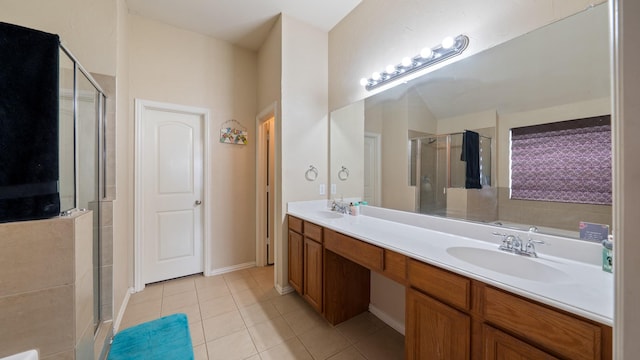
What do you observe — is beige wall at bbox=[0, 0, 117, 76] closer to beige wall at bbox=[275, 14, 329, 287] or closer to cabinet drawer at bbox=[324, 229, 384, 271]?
beige wall at bbox=[275, 14, 329, 287]

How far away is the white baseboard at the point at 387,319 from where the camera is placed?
185 cm

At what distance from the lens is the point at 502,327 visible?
0.86 meters

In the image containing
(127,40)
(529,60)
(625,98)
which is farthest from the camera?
(127,40)

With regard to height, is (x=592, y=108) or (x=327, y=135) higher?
(x=327, y=135)

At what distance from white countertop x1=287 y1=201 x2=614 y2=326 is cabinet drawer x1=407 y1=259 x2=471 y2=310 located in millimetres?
37

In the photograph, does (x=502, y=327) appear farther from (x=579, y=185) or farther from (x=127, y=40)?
(x=127, y=40)

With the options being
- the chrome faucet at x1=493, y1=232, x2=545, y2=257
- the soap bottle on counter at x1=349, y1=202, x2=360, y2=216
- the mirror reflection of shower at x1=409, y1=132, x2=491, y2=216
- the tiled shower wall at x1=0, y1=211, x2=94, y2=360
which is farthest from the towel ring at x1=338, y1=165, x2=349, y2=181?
the tiled shower wall at x1=0, y1=211, x2=94, y2=360

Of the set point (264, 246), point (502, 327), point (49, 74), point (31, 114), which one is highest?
point (49, 74)

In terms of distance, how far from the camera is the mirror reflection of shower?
55.7 inches

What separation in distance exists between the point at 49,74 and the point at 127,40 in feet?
6.03

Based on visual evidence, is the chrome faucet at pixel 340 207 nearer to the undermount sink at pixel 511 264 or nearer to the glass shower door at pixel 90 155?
the undermount sink at pixel 511 264

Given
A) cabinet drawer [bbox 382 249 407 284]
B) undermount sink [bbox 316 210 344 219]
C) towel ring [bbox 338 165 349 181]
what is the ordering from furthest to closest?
towel ring [bbox 338 165 349 181] → undermount sink [bbox 316 210 344 219] → cabinet drawer [bbox 382 249 407 284]

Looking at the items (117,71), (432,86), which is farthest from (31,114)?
(432,86)

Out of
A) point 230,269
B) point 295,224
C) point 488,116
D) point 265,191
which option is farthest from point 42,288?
point 488,116
